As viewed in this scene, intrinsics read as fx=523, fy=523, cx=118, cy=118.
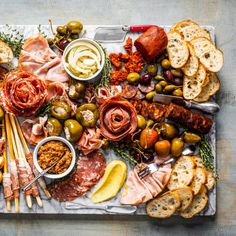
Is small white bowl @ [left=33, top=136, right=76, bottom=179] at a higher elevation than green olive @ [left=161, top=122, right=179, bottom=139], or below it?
below

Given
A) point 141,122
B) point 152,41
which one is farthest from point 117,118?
point 152,41

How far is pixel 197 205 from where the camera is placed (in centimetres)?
302

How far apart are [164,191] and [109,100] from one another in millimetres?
630

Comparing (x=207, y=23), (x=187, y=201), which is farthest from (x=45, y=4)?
(x=187, y=201)

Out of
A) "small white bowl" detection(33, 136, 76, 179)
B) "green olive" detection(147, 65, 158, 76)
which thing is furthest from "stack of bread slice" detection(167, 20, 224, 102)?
"small white bowl" detection(33, 136, 76, 179)

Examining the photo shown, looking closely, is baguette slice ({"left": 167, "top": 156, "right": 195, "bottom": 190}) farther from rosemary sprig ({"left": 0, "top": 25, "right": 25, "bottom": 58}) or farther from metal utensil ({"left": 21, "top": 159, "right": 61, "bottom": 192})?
rosemary sprig ({"left": 0, "top": 25, "right": 25, "bottom": 58})

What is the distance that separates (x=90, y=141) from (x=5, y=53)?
0.72 meters

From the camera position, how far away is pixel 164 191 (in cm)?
307

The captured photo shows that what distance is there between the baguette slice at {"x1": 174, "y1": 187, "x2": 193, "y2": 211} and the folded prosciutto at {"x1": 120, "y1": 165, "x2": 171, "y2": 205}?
103 mm

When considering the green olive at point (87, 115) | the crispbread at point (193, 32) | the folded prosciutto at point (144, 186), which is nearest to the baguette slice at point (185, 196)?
the folded prosciutto at point (144, 186)

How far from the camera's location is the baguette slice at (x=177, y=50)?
9.84 feet

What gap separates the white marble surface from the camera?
314 cm

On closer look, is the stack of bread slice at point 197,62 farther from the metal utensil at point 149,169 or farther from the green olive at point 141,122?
the metal utensil at point 149,169

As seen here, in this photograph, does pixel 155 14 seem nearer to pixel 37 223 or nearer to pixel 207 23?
pixel 207 23
